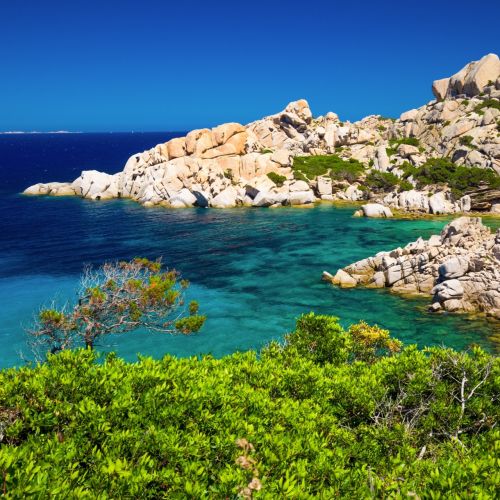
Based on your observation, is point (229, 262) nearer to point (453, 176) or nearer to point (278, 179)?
point (278, 179)

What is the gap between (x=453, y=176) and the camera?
8344 cm

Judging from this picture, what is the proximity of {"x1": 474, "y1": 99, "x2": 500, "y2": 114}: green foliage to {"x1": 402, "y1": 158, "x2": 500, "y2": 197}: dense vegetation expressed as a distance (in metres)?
19.2

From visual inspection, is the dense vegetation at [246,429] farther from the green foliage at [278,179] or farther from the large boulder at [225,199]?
the green foliage at [278,179]

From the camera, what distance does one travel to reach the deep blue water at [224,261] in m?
34.3

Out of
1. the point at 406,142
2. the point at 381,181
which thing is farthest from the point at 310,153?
the point at 381,181

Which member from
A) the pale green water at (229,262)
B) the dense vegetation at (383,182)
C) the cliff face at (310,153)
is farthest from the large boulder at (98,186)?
the dense vegetation at (383,182)

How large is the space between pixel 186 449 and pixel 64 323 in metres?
13.5

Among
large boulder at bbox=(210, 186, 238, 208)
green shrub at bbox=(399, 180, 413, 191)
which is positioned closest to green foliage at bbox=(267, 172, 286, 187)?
large boulder at bbox=(210, 186, 238, 208)

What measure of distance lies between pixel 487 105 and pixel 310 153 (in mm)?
42053

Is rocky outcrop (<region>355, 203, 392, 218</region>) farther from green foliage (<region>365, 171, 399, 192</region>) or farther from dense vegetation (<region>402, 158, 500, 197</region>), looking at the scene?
green foliage (<region>365, 171, 399, 192</region>)

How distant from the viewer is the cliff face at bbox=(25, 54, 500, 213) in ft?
295

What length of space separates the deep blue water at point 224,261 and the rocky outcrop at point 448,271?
2012 mm

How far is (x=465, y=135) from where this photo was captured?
9631cm

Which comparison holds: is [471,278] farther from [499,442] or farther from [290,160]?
[290,160]
